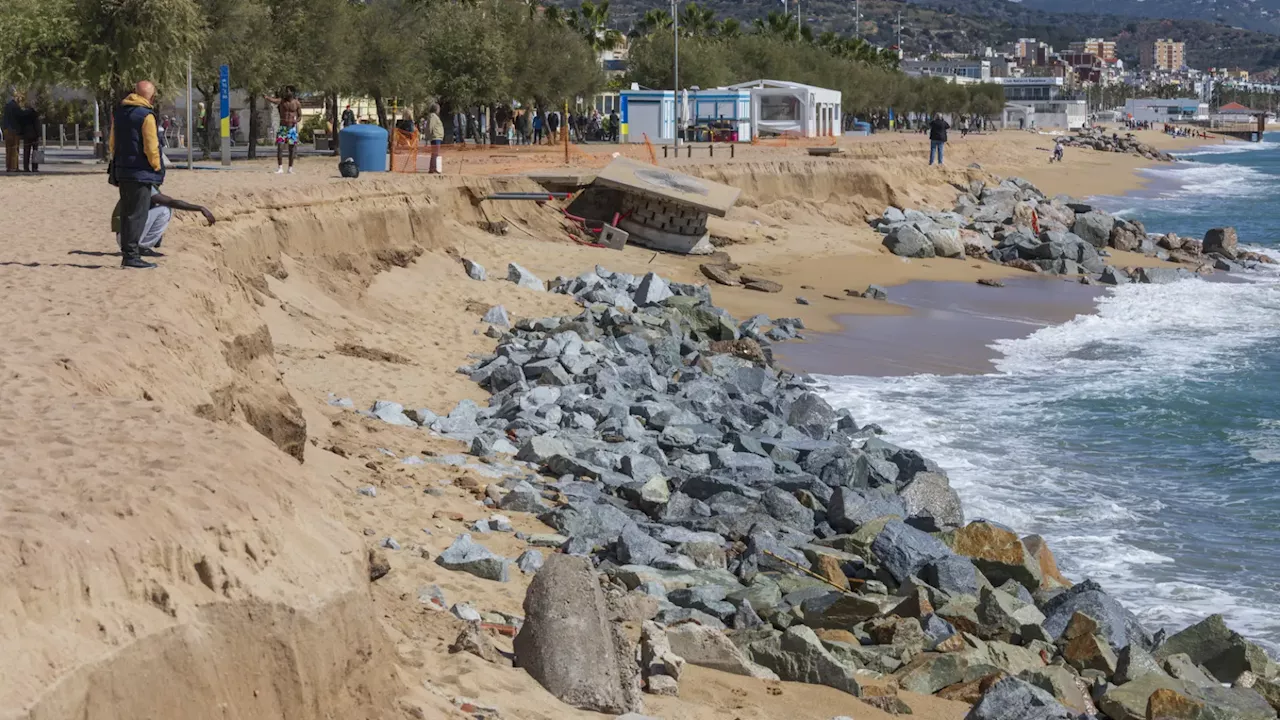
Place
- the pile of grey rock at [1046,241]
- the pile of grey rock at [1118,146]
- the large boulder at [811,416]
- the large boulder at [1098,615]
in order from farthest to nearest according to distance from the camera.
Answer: the pile of grey rock at [1118,146] → the pile of grey rock at [1046,241] → the large boulder at [811,416] → the large boulder at [1098,615]

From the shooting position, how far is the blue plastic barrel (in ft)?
83.8

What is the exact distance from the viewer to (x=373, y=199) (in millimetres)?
21781

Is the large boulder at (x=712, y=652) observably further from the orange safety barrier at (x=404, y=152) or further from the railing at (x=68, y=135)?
the railing at (x=68, y=135)

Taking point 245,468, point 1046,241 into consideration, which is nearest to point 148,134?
point 245,468

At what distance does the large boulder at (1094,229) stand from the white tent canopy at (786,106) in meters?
21.7

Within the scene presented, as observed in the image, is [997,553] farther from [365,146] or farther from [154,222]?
[365,146]

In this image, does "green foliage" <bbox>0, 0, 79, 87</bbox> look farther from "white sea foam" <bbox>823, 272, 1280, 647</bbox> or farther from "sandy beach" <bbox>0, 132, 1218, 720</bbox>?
"white sea foam" <bbox>823, 272, 1280, 647</bbox>

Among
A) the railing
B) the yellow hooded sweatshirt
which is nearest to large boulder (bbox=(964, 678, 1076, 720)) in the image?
the yellow hooded sweatshirt

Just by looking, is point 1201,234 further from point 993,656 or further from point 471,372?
point 993,656

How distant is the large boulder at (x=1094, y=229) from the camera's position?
38.2 meters

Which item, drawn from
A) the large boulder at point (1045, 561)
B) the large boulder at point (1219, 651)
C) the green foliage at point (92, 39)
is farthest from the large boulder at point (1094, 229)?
the large boulder at point (1219, 651)

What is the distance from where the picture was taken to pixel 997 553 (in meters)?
11.1

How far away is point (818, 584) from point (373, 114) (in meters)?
55.0

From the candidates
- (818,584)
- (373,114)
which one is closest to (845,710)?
(818,584)
